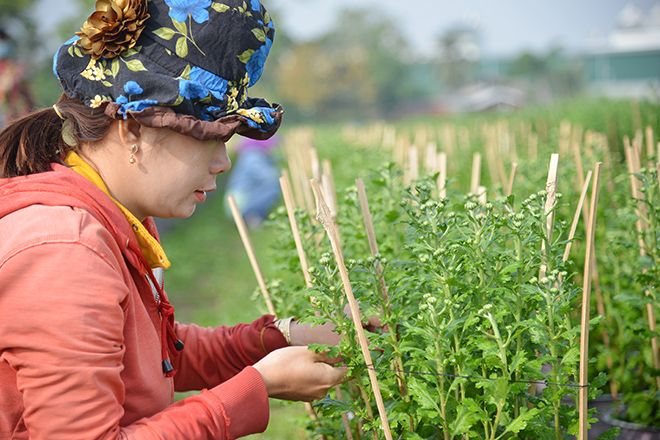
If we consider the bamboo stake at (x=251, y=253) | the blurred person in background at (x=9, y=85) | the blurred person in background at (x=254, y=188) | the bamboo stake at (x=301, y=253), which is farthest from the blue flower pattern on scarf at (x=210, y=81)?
the blurred person in background at (x=254, y=188)

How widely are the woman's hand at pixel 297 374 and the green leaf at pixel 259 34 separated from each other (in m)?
0.68

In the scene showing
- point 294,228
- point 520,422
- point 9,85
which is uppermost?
point 9,85

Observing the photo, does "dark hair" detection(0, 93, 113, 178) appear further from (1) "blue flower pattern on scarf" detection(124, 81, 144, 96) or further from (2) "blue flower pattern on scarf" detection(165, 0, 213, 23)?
(2) "blue flower pattern on scarf" detection(165, 0, 213, 23)

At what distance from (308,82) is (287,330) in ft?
181

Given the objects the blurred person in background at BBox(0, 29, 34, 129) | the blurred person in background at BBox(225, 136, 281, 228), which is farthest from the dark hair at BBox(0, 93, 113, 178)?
the blurred person in background at BBox(225, 136, 281, 228)

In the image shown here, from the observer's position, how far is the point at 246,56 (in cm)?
118

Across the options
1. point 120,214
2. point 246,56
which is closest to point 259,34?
point 246,56

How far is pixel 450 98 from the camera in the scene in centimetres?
Result: 7750

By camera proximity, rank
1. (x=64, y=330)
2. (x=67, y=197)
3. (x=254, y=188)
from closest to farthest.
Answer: (x=64, y=330)
(x=67, y=197)
(x=254, y=188)

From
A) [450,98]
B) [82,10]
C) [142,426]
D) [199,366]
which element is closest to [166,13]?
[142,426]

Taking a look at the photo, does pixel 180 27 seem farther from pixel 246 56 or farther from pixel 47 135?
pixel 47 135

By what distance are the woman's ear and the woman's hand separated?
1.78 ft

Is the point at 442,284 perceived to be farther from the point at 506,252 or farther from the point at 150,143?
the point at 150,143

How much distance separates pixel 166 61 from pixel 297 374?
71 cm
